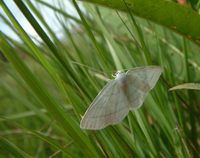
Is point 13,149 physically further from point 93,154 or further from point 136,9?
point 136,9

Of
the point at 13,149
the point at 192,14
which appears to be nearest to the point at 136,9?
the point at 192,14
